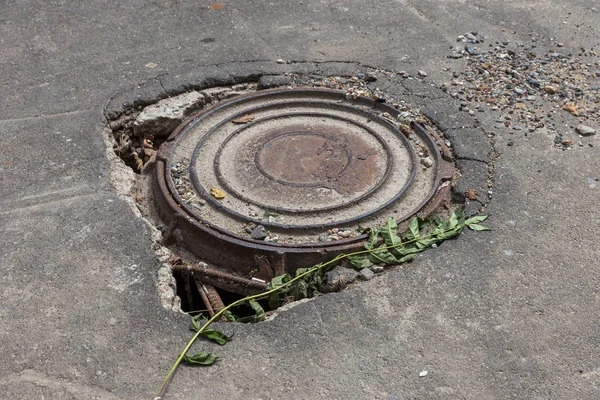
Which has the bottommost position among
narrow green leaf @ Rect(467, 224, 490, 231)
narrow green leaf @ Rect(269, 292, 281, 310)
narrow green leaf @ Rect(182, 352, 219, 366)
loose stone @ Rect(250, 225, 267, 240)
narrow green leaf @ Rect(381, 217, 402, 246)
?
narrow green leaf @ Rect(269, 292, 281, 310)

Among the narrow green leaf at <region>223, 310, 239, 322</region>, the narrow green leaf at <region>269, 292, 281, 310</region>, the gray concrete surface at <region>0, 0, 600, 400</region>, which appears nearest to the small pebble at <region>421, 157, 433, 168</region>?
the gray concrete surface at <region>0, 0, 600, 400</region>

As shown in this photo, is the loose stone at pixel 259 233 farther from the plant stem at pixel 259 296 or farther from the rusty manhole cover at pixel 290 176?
the plant stem at pixel 259 296

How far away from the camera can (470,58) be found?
4410 mm

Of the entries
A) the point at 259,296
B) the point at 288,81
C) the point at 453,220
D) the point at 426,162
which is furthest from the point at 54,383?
the point at 288,81

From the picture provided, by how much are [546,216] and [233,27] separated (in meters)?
2.78

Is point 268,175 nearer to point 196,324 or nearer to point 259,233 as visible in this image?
point 259,233

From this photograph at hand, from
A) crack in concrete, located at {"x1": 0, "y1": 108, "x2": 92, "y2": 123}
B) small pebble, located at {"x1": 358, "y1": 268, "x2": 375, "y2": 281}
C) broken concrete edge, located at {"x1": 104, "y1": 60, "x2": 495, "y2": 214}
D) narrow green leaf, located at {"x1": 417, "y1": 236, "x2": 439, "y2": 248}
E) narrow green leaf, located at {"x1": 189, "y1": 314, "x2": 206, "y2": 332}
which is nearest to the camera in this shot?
narrow green leaf, located at {"x1": 189, "y1": 314, "x2": 206, "y2": 332}

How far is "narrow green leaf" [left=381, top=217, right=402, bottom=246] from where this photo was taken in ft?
9.70

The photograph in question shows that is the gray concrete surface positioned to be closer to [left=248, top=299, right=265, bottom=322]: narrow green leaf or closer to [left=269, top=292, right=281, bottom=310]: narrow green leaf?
[left=248, top=299, right=265, bottom=322]: narrow green leaf

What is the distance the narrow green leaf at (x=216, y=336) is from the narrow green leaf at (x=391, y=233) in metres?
0.89

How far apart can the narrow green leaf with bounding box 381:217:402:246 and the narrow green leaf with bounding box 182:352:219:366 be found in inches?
39.2

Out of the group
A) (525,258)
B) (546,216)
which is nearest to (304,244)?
(525,258)

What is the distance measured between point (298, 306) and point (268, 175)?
0.97 metres

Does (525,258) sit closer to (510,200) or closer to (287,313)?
(510,200)
